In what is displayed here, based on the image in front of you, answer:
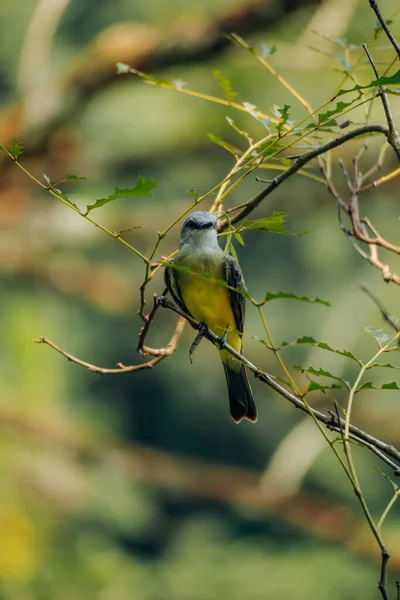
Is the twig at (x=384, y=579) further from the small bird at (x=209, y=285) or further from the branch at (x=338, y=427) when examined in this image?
the small bird at (x=209, y=285)

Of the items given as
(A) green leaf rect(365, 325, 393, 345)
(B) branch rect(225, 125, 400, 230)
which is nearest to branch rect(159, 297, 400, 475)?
(A) green leaf rect(365, 325, 393, 345)

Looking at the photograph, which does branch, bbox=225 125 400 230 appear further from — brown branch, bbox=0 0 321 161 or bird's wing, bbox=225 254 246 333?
brown branch, bbox=0 0 321 161

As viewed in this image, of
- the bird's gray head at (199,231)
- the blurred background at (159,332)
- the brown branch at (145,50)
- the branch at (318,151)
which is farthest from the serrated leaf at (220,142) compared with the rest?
the brown branch at (145,50)

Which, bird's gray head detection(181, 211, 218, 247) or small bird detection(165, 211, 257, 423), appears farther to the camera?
small bird detection(165, 211, 257, 423)

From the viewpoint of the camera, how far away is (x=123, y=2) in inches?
301

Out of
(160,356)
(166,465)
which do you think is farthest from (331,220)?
(160,356)

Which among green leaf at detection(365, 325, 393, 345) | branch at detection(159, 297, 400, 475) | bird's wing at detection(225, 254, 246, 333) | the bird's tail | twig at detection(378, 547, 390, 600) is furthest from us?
the bird's tail

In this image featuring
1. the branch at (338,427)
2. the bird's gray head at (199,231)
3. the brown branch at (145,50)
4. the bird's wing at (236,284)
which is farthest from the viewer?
the brown branch at (145,50)

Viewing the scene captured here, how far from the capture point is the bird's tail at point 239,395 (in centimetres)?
176

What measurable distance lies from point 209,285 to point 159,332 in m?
6.13

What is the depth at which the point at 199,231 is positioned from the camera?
64.6 inches

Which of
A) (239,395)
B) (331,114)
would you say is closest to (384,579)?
(331,114)

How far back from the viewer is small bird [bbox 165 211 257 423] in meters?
1.66

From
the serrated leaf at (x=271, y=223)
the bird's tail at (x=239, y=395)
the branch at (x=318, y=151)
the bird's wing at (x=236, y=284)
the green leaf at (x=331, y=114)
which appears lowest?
the serrated leaf at (x=271, y=223)
